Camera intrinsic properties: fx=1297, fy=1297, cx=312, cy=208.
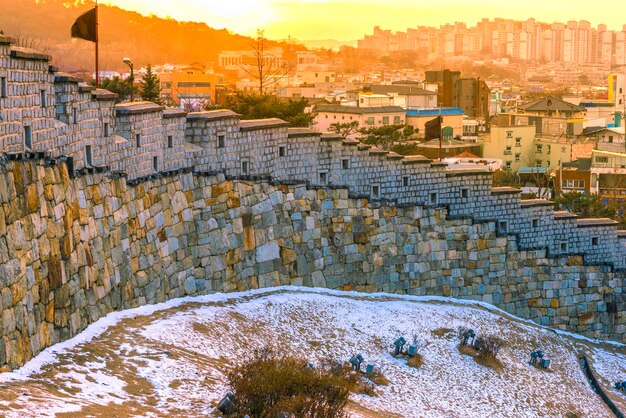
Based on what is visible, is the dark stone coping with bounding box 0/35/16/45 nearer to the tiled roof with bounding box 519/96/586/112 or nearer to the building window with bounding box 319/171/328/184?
the building window with bounding box 319/171/328/184

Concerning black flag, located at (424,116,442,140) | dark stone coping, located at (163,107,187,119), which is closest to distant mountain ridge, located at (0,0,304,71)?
black flag, located at (424,116,442,140)

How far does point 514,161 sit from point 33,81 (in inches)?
3299

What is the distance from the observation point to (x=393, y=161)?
104 ft

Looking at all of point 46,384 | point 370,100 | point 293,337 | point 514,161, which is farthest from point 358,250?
point 370,100

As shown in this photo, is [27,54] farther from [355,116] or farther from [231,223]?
[355,116]

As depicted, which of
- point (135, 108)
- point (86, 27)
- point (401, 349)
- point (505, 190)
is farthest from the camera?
point (505, 190)

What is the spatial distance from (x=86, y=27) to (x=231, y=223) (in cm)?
532

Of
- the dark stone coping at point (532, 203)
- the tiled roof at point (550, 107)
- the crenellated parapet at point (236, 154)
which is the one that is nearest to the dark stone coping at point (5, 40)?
the crenellated parapet at point (236, 154)

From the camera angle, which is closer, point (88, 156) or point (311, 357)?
point (88, 156)

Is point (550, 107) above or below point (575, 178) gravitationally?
above

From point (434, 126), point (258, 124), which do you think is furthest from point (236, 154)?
point (434, 126)

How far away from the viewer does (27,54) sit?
19.6m

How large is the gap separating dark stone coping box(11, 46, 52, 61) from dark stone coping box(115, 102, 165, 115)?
3941 millimetres

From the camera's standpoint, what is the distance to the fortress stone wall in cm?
1942
